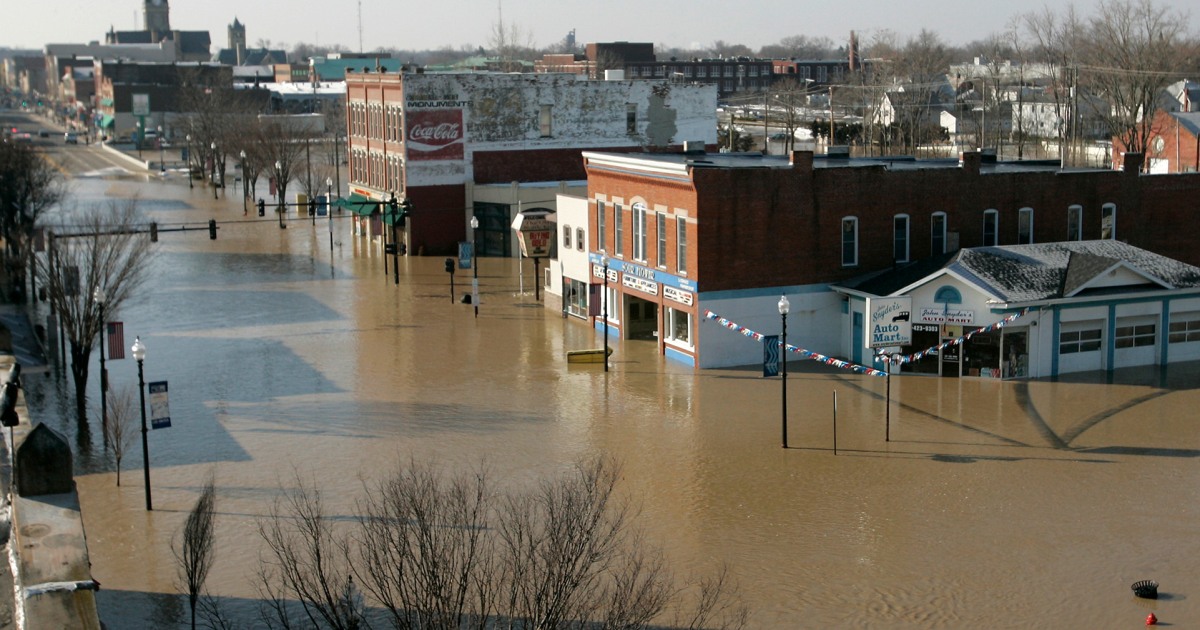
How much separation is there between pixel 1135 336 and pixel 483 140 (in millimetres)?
36867

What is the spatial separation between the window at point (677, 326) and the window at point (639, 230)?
2.61m

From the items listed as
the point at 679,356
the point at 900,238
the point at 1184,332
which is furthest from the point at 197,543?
the point at 1184,332

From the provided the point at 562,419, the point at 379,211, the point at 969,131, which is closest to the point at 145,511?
the point at 562,419

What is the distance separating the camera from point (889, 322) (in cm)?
3622

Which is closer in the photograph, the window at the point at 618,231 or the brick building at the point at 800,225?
the brick building at the point at 800,225

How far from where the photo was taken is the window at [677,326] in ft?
132

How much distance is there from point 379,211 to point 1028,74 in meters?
107

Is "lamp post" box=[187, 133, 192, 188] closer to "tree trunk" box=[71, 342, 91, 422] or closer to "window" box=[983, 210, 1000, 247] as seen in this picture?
"tree trunk" box=[71, 342, 91, 422]

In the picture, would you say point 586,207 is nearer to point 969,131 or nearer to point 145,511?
point 145,511

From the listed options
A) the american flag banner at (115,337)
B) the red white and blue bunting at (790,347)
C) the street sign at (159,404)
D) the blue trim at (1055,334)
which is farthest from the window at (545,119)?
the street sign at (159,404)

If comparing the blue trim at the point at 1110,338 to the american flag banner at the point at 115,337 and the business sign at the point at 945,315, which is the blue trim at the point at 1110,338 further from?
the american flag banner at the point at 115,337

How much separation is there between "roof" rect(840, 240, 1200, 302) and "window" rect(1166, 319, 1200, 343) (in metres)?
1.27

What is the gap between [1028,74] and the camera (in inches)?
5955

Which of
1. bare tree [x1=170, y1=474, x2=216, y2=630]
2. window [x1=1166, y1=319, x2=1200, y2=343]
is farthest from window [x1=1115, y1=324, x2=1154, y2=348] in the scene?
bare tree [x1=170, y1=474, x2=216, y2=630]
